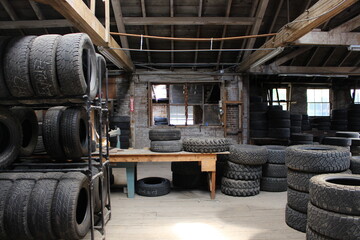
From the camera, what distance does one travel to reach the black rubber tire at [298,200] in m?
3.10

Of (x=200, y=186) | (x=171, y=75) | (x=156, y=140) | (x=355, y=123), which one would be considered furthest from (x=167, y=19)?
(x=355, y=123)

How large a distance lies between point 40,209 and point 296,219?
2.99m

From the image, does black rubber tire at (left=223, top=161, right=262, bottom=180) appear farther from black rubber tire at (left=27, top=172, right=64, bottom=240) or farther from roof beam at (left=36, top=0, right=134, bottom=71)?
roof beam at (left=36, top=0, right=134, bottom=71)

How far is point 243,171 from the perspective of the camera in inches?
181

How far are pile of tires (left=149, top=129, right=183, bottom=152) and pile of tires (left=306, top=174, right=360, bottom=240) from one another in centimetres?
255

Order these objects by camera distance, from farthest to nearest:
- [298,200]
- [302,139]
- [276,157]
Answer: [302,139]
[276,157]
[298,200]

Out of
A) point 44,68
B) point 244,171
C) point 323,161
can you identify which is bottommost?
point 244,171

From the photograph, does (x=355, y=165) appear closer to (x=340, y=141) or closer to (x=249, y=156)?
(x=249, y=156)

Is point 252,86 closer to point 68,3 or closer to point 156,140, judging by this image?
point 156,140

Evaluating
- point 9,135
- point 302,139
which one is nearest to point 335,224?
point 9,135

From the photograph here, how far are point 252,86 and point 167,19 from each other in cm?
520

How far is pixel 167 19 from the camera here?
6.74 metres

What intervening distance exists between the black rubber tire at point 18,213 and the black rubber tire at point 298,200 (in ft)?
9.98

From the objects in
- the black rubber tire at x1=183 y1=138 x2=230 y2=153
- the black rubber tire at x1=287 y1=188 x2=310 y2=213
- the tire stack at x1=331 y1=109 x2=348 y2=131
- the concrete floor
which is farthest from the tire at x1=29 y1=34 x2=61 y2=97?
the tire stack at x1=331 y1=109 x2=348 y2=131
